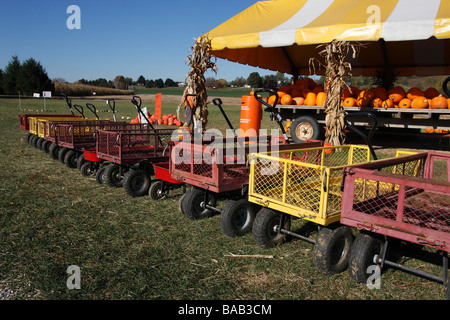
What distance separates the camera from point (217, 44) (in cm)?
950

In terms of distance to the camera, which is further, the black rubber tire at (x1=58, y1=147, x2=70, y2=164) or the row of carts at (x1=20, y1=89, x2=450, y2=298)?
the black rubber tire at (x1=58, y1=147, x2=70, y2=164)

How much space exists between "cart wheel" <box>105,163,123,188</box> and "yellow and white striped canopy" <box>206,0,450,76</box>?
16.3 feet

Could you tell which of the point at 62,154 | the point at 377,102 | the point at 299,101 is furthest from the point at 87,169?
the point at 377,102

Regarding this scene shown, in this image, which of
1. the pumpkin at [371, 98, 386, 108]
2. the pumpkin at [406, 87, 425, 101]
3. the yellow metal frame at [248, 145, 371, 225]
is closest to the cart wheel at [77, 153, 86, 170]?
the yellow metal frame at [248, 145, 371, 225]

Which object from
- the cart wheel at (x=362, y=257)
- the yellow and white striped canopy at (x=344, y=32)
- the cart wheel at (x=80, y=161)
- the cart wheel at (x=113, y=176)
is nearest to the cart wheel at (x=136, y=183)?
the cart wheel at (x=113, y=176)

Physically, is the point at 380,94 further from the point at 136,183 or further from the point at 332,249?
the point at 332,249

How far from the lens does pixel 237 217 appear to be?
4.32 m

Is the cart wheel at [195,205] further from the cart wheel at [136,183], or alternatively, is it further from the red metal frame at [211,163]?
the cart wheel at [136,183]

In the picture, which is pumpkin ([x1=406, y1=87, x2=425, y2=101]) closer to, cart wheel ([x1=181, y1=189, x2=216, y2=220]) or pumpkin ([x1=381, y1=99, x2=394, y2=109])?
pumpkin ([x1=381, y1=99, x2=394, y2=109])

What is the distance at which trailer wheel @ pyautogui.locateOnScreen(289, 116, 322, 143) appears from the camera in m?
9.74

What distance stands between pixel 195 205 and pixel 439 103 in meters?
7.35
